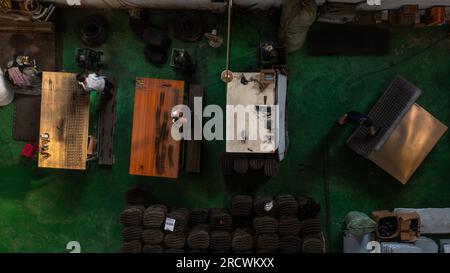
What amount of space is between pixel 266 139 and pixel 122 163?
2509 millimetres

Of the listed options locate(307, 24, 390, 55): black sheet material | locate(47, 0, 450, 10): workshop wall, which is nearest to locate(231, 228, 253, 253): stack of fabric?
locate(307, 24, 390, 55): black sheet material

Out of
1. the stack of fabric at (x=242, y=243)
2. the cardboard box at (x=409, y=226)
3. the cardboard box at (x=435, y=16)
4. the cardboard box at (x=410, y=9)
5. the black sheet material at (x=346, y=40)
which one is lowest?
the stack of fabric at (x=242, y=243)

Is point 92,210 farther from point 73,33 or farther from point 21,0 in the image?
point 21,0

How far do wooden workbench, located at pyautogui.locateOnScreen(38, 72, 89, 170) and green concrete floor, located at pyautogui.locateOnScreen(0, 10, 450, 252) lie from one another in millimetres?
511

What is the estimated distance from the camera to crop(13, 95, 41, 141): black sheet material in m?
8.12

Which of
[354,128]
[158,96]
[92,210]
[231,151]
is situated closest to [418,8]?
[354,128]

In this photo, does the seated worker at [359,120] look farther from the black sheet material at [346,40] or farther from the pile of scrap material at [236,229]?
the pile of scrap material at [236,229]

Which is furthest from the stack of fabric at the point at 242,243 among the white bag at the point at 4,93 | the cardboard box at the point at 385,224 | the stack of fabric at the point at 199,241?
the white bag at the point at 4,93

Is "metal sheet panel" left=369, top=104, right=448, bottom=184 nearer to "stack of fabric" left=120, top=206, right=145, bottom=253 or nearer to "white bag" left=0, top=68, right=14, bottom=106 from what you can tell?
"stack of fabric" left=120, top=206, right=145, bottom=253

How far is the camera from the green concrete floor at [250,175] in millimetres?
8125

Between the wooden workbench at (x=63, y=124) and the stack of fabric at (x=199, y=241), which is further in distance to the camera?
the wooden workbench at (x=63, y=124)

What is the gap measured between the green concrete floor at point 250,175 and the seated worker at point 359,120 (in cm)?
41

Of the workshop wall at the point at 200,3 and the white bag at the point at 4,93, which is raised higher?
the workshop wall at the point at 200,3

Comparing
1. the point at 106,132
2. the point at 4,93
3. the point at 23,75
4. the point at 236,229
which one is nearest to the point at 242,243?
the point at 236,229
